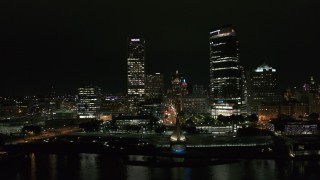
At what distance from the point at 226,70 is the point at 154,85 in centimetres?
1827

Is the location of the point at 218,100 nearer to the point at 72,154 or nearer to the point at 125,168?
the point at 72,154

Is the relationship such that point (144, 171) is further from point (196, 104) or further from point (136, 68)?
point (136, 68)

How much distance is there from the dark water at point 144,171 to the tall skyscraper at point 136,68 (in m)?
39.4

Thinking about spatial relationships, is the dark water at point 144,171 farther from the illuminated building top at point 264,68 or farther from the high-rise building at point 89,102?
the high-rise building at point 89,102

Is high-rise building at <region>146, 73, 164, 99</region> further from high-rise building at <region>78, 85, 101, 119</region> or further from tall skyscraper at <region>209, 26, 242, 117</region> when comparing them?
tall skyscraper at <region>209, 26, 242, 117</region>

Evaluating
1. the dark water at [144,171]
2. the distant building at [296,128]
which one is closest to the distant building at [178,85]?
the distant building at [296,128]

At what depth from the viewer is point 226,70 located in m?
45.2

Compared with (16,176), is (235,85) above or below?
above

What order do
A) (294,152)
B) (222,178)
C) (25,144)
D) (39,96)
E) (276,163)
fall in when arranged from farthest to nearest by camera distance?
(39,96) → (25,144) → (294,152) → (276,163) → (222,178)

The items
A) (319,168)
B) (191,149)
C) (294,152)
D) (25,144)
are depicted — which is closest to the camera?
(319,168)

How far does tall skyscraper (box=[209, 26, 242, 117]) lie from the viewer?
1751 inches

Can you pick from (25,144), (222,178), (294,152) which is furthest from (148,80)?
(222,178)

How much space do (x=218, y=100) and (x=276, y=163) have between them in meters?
27.6

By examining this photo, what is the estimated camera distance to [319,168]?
1720 cm
